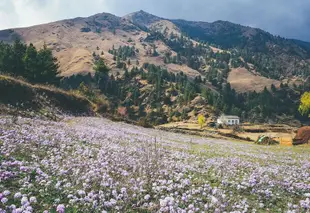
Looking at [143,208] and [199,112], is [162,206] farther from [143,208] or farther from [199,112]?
[199,112]

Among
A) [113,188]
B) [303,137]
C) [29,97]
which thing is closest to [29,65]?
[29,97]

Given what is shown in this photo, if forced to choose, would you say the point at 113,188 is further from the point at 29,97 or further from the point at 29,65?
the point at 29,65

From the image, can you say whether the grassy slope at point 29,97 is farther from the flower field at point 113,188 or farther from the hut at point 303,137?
the hut at point 303,137

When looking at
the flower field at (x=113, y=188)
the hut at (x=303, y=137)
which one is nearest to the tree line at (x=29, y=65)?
the hut at (x=303, y=137)

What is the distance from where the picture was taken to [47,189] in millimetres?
7062

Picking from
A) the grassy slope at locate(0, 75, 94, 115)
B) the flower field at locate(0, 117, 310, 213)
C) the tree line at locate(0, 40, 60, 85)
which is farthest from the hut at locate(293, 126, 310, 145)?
the tree line at locate(0, 40, 60, 85)

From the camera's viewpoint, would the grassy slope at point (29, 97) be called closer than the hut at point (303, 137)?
Yes

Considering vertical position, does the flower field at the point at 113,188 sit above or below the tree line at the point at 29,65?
below

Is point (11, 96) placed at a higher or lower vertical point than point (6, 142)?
higher

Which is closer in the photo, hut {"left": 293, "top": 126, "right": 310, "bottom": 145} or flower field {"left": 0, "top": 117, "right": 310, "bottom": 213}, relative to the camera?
flower field {"left": 0, "top": 117, "right": 310, "bottom": 213}

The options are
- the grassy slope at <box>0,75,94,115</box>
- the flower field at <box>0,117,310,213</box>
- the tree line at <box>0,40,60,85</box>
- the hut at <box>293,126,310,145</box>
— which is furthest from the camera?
the tree line at <box>0,40,60,85</box>

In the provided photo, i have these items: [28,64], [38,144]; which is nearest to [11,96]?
[38,144]

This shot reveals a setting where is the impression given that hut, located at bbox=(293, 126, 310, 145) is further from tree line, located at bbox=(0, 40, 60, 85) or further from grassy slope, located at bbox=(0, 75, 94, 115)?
tree line, located at bbox=(0, 40, 60, 85)

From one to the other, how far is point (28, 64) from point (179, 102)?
132698 mm
